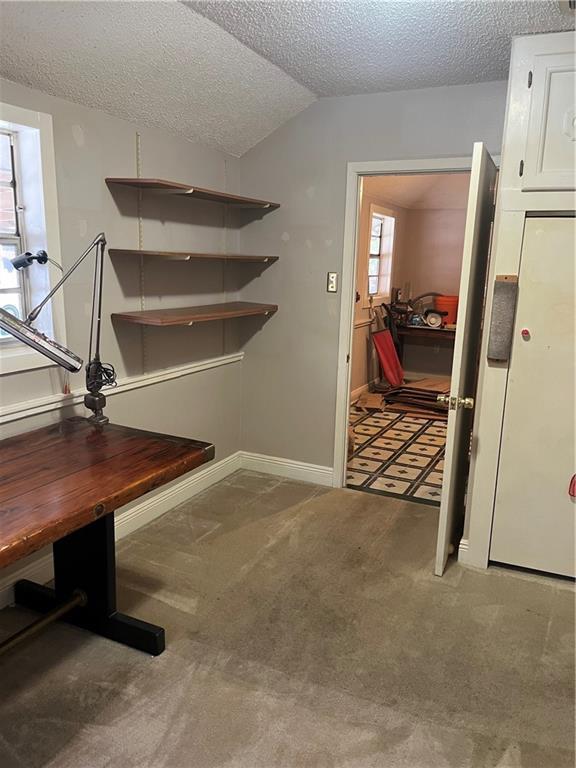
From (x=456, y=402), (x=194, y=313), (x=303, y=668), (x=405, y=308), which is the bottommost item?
(x=303, y=668)

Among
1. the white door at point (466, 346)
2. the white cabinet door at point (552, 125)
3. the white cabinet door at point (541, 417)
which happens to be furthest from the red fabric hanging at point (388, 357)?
the white cabinet door at point (552, 125)

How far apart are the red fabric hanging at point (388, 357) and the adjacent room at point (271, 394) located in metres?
2.43

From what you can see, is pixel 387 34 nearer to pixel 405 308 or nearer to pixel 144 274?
pixel 144 274

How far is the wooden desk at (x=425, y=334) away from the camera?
607 centimetres

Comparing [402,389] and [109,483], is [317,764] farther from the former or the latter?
[402,389]

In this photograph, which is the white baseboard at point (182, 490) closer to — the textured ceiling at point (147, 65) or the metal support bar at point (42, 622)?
the metal support bar at point (42, 622)

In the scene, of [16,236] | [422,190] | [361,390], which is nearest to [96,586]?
[16,236]

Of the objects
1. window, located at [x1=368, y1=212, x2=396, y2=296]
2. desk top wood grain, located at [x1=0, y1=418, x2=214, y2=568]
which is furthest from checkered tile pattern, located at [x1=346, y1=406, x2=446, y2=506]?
desk top wood grain, located at [x1=0, y1=418, x2=214, y2=568]

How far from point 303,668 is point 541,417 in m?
1.47

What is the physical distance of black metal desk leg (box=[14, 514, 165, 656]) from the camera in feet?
6.88

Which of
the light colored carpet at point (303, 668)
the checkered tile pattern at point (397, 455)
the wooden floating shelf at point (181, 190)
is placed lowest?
the light colored carpet at point (303, 668)

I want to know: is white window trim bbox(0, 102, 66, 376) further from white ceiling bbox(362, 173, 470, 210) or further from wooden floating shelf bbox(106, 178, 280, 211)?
white ceiling bbox(362, 173, 470, 210)

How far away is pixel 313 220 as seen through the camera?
344 centimetres

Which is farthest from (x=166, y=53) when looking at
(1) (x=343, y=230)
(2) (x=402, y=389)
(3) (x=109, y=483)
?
(2) (x=402, y=389)
